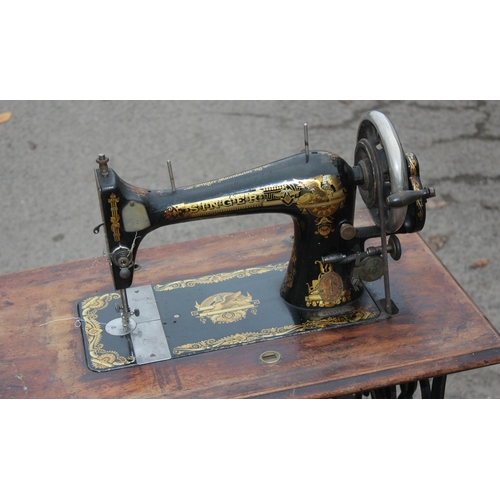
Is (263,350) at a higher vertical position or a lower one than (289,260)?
lower

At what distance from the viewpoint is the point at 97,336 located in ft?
8.67

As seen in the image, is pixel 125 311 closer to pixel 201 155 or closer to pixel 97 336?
pixel 97 336

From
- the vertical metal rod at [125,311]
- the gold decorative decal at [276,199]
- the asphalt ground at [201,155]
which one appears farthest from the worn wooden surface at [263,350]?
the asphalt ground at [201,155]

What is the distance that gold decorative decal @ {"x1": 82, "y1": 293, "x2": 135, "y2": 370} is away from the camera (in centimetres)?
254

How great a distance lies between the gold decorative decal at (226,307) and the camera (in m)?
2.70

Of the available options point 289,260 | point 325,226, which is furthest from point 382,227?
point 289,260

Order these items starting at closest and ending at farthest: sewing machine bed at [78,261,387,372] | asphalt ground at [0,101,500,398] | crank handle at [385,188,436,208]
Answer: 1. crank handle at [385,188,436,208]
2. sewing machine bed at [78,261,387,372]
3. asphalt ground at [0,101,500,398]

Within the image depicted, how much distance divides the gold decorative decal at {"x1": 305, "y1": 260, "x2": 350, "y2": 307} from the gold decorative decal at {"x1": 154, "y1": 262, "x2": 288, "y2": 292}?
0.79 feet

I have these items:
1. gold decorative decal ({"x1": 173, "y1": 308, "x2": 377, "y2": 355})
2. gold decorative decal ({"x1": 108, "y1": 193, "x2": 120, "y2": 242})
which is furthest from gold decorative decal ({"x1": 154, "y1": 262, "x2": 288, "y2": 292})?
gold decorative decal ({"x1": 108, "y1": 193, "x2": 120, "y2": 242})

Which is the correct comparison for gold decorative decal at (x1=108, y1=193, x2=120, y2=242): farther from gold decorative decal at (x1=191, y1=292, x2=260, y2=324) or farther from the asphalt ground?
the asphalt ground

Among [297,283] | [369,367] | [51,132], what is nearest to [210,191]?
[297,283]

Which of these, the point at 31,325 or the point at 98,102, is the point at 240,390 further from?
the point at 98,102

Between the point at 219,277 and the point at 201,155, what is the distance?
214cm
